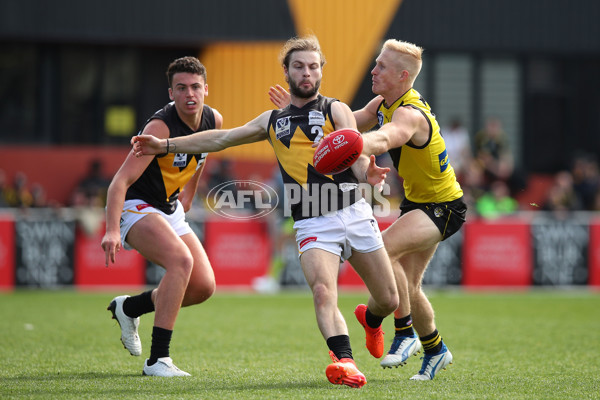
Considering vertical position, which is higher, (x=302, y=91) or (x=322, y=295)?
(x=302, y=91)

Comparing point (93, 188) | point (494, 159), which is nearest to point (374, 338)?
point (93, 188)

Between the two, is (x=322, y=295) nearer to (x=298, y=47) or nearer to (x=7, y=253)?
(x=298, y=47)

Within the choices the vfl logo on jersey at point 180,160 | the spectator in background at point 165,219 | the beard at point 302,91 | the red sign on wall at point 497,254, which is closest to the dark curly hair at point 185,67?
the spectator in background at point 165,219

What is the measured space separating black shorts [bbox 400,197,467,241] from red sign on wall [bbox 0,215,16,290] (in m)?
9.05

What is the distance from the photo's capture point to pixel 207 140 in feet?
20.0

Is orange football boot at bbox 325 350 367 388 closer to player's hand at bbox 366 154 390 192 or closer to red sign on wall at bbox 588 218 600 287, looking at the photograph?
player's hand at bbox 366 154 390 192

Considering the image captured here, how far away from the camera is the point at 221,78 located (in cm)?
1794

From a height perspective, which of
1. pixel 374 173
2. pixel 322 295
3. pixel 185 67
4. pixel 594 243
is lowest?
pixel 594 243

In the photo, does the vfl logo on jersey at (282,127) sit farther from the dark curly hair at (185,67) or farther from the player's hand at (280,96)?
the dark curly hair at (185,67)

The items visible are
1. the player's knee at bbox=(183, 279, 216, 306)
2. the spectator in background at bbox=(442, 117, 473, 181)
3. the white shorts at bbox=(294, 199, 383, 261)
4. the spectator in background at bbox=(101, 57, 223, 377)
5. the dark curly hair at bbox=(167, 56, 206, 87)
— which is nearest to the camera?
the white shorts at bbox=(294, 199, 383, 261)

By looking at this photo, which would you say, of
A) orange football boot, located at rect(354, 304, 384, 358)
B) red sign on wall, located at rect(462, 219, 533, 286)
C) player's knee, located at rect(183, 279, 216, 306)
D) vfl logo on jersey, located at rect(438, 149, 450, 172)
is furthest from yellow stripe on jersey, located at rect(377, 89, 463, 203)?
red sign on wall, located at rect(462, 219, 533, 286)

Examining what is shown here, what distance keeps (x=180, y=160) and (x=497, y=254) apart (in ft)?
30.7

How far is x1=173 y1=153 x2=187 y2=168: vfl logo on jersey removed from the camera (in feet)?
22.0

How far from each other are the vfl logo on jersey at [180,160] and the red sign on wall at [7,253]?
7.90 metres
